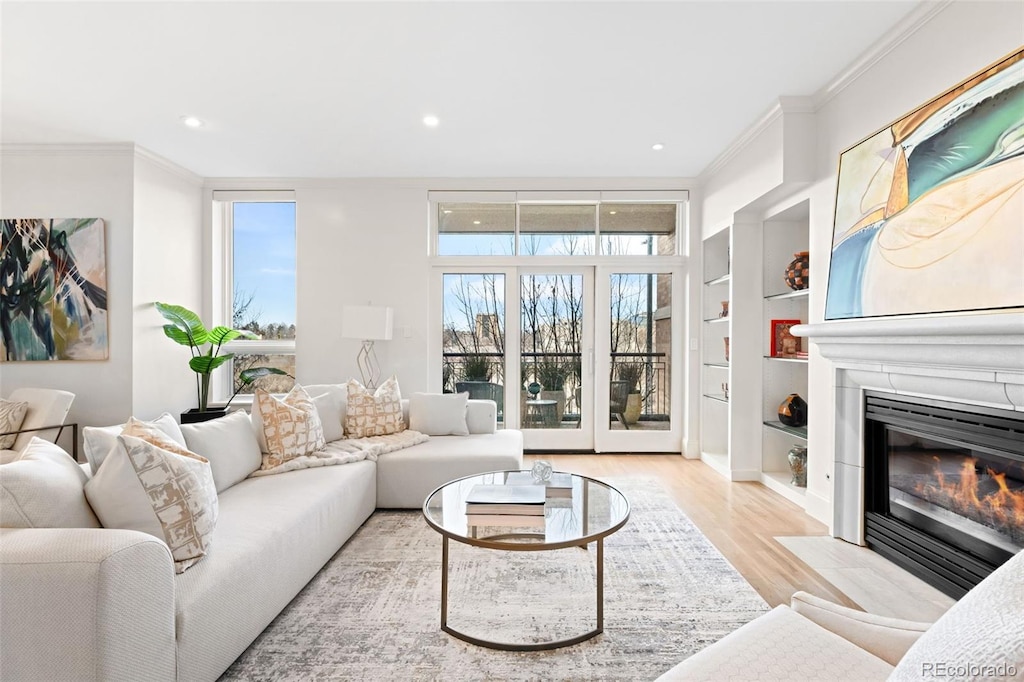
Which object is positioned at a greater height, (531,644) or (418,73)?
(418,73)

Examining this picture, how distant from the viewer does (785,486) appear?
3721mm

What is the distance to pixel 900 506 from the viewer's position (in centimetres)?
259

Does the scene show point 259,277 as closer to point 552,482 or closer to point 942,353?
point 552,482

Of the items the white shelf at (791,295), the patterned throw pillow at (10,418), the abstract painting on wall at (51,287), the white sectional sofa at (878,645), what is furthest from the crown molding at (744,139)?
the patterned throw pillow at (10,418)

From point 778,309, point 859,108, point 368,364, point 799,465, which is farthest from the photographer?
point 368,364

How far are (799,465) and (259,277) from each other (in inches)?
205

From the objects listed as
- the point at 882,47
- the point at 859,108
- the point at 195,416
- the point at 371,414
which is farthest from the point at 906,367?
the point at 195,416

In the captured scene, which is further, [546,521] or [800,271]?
[800,271]

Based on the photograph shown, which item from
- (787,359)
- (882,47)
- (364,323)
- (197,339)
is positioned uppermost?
(882,47)

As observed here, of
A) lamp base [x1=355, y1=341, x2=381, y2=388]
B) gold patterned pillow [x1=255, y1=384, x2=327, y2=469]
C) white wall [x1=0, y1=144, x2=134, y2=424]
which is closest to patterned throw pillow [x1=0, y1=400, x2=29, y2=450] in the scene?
white wall [x1=0, y1=144, x2=134, y2=424]

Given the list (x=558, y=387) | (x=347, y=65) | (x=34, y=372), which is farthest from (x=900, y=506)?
(x=34, y=372)
